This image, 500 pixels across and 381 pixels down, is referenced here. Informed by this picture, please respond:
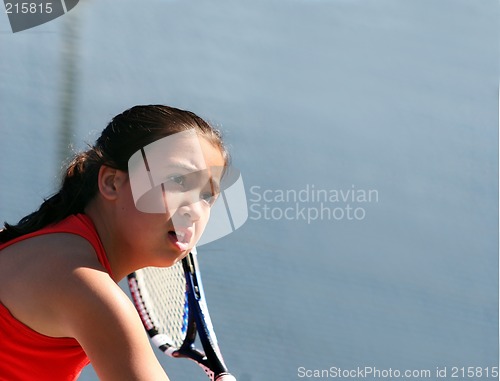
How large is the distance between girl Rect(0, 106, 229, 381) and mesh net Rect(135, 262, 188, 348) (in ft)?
1.81

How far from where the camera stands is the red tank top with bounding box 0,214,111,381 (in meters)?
1.15

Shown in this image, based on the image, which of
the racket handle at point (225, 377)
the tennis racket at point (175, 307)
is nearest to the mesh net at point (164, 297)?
the tennis racket at point (175, 307)

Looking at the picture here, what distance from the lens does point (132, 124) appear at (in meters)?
1.28

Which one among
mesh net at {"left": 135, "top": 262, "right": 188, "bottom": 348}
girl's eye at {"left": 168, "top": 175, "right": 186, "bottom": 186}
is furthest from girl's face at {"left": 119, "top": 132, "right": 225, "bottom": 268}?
mesh net at {"left": 135, "top": 262, "right": 188, "bottom": 348}

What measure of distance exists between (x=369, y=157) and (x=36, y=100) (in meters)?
1.20

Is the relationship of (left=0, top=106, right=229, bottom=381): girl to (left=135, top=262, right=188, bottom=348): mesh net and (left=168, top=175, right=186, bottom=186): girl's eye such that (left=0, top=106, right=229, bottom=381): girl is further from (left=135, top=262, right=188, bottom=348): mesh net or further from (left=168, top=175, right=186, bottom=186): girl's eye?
(left=135, top=262, right=188, bottom=348): mesh net

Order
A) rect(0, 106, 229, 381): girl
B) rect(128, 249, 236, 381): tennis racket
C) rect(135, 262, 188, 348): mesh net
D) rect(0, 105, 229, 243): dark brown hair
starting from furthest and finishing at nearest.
A: rect(135, 262, 188, 348): mesh net, rect(128, 249, 236, 381): tennis racket, rect(0, 105, 229, 243): dark brown hair, rect(0, 106, 229, 381): girl

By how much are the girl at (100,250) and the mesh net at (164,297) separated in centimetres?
55

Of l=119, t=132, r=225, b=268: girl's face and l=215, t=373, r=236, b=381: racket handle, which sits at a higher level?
l=119, t=132, r=225, b=268: girl's face

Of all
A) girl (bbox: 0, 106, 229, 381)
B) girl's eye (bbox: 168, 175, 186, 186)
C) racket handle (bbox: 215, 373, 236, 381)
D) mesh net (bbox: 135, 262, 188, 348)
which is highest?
girl's eye (bbox: 168, 175, 186, 186)

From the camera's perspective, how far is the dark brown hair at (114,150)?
1.25 m

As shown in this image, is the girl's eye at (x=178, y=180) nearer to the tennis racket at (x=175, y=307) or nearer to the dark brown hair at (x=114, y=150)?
the dark brown hair at (x=114, y=150)

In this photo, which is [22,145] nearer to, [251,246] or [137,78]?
[137,78]

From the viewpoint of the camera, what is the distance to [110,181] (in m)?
A: 1.25
